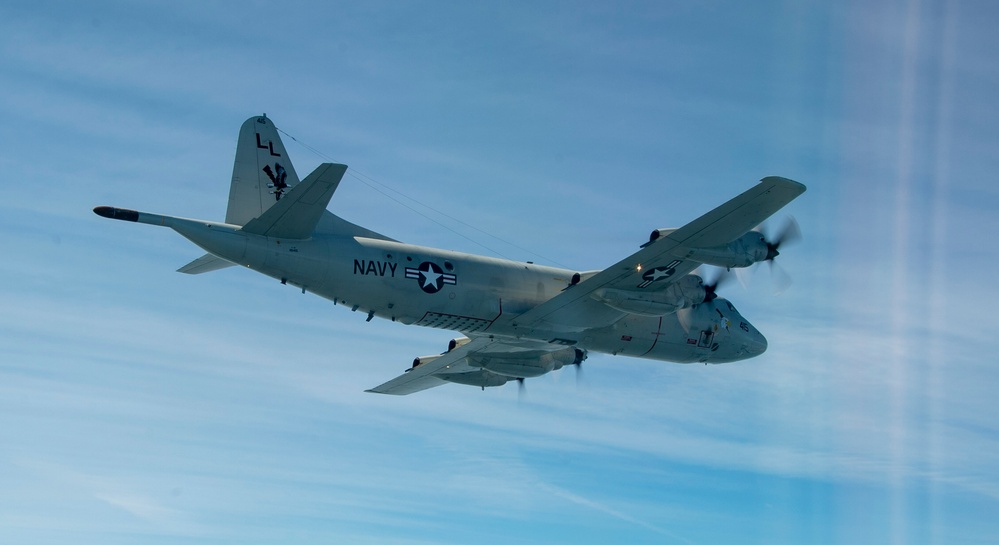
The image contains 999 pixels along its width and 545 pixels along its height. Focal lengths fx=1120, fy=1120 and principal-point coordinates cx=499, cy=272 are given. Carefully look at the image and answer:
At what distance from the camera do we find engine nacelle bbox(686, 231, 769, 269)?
4206 cm

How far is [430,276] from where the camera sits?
4350cm

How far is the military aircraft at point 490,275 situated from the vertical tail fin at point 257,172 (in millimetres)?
46

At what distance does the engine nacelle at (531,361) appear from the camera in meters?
49.9

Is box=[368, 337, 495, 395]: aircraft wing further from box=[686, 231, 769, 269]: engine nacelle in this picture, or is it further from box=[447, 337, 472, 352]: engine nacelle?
box=[686, 231, 769, 269]: engine nacelle

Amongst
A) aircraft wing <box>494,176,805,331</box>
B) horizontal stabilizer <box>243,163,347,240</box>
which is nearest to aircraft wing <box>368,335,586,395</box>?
aircraft wing <box>494,176,805,331</box>

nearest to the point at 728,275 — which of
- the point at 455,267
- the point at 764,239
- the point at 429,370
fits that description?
the point at 764,239

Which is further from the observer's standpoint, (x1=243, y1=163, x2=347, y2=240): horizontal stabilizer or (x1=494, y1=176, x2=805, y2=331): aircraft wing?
(x1=494, y1=176, x2=805, y2=331): aircraft wing

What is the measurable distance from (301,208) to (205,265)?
5.72m

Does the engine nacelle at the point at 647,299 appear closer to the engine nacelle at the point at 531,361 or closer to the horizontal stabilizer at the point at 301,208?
the engine nacelle at the point at 531,361

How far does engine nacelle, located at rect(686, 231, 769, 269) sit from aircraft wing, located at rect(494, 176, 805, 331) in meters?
0.24

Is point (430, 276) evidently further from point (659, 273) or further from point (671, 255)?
point (671, 255)

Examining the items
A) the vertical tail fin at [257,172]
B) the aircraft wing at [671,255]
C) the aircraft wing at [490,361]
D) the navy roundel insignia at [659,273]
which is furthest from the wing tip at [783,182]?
the vertical tail fin at [257,172]

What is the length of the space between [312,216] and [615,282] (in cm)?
1229

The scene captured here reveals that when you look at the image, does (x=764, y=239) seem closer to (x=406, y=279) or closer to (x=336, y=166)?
(x=406, y=279)
